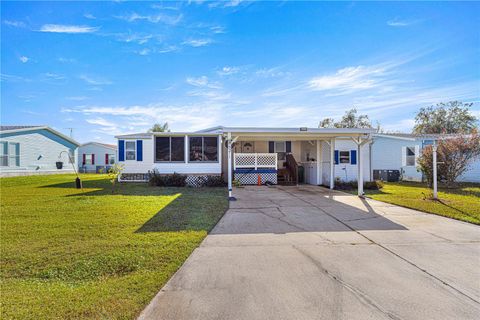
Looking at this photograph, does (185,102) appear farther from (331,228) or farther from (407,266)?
(407,266)

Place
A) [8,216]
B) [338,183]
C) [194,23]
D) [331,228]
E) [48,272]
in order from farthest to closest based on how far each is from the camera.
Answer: [338,183], [194,23], [8,216], [331,228], [48,272]

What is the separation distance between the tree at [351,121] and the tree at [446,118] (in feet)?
22.5

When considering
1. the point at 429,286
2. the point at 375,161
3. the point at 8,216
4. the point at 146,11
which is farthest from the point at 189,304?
the point at 375,161

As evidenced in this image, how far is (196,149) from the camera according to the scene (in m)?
14.5

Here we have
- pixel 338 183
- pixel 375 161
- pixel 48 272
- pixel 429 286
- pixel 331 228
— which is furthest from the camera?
pixel 375 161

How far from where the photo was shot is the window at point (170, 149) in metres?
14.4

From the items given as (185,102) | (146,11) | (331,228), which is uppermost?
(146,11)

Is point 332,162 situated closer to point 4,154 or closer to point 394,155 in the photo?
point 394,155

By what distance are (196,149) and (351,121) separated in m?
31.8

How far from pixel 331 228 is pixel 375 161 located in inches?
553

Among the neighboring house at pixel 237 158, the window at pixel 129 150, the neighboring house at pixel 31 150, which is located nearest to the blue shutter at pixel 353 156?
the neighboring house at pixel 237 158

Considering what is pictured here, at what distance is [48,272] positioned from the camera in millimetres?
3393

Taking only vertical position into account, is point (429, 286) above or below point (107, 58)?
below

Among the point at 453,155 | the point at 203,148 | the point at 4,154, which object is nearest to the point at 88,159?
the point at 4,154
